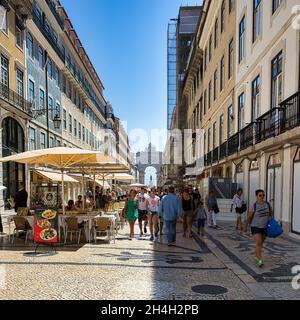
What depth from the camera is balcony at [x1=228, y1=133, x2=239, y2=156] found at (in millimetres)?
16406

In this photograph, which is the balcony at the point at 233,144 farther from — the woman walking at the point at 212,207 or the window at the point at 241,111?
the woman walking at the point at 212,207

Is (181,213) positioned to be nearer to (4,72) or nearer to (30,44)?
(4,72)

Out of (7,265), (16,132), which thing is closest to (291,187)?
Answer: (7,265)

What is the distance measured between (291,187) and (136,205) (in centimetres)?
512

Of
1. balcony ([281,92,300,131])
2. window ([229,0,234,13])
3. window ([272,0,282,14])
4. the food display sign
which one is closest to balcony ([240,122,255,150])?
balcony ([281,92,300,131])

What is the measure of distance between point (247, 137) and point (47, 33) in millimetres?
17097

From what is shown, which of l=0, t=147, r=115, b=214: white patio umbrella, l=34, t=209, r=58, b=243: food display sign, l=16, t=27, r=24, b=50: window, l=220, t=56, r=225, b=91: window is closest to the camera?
l=34, t=209, r=58, b=243: food display sign

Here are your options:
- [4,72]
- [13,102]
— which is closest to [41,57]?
[4,72]

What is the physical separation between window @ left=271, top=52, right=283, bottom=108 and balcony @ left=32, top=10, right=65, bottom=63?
1563cm

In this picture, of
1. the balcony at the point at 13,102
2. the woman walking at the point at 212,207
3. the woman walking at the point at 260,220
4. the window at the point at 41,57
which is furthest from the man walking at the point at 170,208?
the window at the point at 41,57

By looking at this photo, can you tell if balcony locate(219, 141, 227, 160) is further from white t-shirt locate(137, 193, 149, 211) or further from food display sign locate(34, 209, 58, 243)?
food display sign locate(34, 209, 58, 243)
